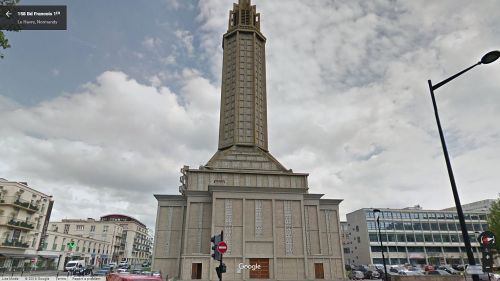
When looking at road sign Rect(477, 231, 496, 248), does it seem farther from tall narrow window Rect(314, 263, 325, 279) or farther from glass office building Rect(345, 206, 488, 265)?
glass office building Rect(345, 206, 488, 265)

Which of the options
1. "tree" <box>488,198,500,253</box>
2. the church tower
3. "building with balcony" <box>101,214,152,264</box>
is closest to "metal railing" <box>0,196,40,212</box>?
the church tower

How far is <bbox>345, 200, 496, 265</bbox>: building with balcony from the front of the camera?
254ft

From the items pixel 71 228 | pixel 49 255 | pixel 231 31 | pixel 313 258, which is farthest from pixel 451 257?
pixel 71 228

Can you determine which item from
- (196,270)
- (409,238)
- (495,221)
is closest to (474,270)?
(196,270)

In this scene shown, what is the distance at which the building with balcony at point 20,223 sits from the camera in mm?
50656

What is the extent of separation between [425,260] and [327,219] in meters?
45.0

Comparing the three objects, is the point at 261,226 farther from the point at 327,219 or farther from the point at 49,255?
the point at 49,255

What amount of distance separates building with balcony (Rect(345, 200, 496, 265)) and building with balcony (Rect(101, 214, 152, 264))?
77458 millimetres

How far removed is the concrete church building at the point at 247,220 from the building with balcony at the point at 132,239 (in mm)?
71328

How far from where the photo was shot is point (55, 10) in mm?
15484

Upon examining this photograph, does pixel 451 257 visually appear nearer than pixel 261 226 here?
No

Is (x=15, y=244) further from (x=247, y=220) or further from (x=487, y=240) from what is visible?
(x=487, y=240)

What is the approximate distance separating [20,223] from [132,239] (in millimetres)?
68072

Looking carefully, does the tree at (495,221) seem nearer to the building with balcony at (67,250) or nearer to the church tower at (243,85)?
the church tower at (243,85)
